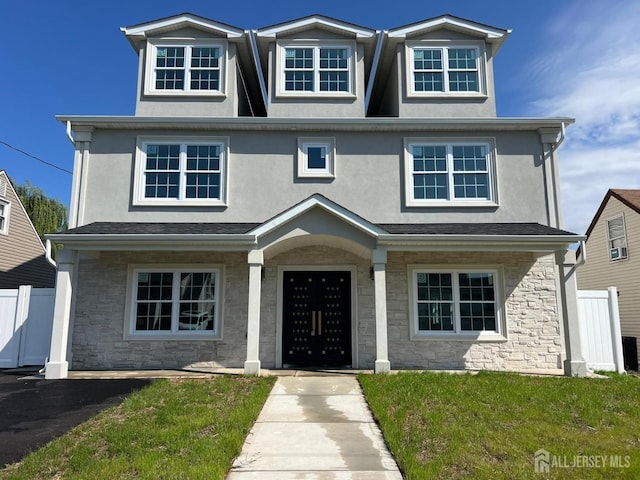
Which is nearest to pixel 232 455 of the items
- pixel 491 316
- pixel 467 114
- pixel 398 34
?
pixel 491 316

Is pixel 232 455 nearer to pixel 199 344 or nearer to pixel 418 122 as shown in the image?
pixel 199 344

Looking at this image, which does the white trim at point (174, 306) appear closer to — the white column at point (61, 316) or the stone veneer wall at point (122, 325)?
the stone veneer wall at point (122, 325)

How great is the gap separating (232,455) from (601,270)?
1803cm

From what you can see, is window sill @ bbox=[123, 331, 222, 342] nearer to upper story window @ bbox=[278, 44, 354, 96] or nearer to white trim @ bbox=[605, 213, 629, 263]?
upper story window @ bbox=[278, 44, 354, 96]

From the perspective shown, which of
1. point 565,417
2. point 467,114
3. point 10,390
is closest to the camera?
point 565,417

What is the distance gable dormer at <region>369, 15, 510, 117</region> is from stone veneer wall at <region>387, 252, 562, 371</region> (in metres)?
3.89

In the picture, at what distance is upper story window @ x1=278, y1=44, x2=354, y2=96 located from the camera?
11898 millimetres

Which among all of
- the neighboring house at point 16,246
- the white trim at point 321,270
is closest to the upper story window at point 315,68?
the white trim at point 321,270

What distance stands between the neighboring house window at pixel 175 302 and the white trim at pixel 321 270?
1466 mm

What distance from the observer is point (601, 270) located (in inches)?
703

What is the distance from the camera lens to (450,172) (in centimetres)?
1128

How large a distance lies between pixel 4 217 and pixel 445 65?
15.9 m

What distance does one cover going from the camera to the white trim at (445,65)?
38.6 feet

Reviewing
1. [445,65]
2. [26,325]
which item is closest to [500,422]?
[445,65]
